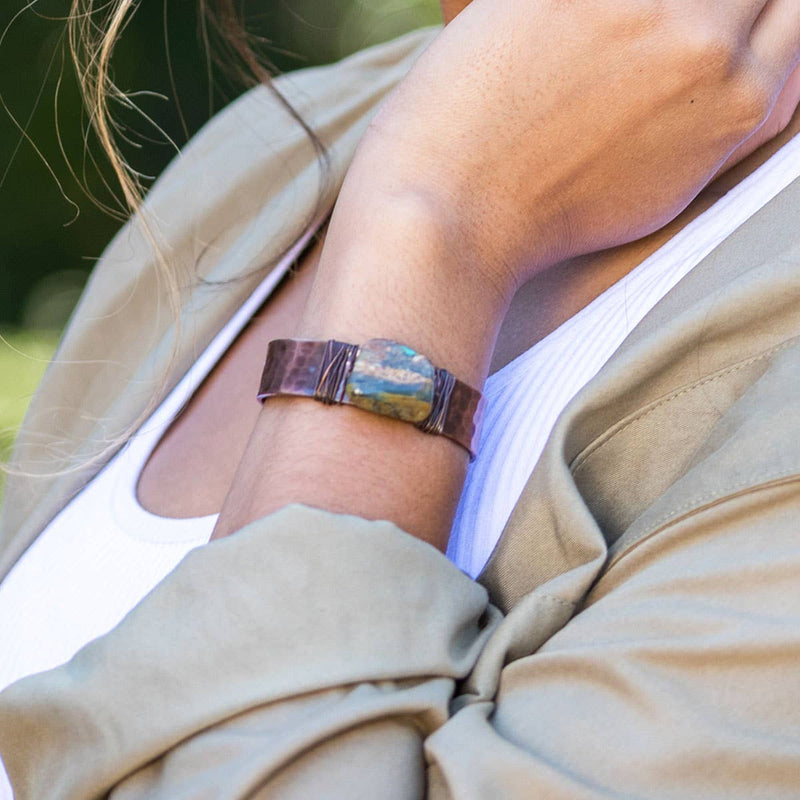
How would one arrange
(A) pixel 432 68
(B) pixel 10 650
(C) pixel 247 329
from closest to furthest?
(A) pixel 432 68
(B) pixel 10 650
(C) pixel 247 329

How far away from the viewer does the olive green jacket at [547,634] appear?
0.63 m

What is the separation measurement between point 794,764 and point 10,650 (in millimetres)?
798

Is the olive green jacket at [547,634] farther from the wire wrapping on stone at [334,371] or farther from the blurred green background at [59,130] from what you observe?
the blurred green background at [59,130]

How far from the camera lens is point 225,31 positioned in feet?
4.69

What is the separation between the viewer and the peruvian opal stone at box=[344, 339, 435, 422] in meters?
0.81

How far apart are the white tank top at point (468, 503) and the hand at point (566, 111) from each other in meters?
0.06

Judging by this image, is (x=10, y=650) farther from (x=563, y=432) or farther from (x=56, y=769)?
(x=563, y=432)

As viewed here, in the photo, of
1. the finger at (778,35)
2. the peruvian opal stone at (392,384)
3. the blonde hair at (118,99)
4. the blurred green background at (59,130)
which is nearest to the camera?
the peruvian opal stone at (392,384)

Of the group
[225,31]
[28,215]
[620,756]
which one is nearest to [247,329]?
[225,31]

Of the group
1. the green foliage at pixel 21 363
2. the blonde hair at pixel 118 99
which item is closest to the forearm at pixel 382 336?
the blonde hair at pixel 118 99

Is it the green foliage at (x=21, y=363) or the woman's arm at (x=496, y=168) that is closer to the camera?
the woman's arm at (x=496, y=168)

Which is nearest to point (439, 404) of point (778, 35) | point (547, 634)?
point (547, 634)

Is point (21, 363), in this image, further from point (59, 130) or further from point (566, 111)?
point (566, 111)

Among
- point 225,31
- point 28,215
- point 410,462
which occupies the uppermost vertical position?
point 225,31
